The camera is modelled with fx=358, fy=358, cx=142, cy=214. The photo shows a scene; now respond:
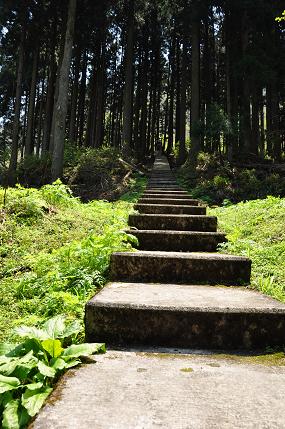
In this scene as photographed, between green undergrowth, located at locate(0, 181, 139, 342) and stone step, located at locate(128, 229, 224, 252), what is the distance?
27cm

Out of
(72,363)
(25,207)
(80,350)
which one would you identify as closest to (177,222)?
(25,207)

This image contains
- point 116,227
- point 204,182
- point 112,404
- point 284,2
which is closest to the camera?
point 112,404

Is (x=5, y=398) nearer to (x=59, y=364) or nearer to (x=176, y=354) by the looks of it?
(x=59, y=364)

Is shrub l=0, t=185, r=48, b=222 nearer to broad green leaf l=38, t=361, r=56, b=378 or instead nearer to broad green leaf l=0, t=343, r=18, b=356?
broad green leaf l=0, t=343, r=18, b=356

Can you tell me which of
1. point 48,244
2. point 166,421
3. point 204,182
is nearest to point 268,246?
point 48,244

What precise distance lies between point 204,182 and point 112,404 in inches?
466

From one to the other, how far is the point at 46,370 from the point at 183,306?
41.7 inches

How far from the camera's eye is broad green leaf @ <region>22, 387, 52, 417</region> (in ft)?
4.98

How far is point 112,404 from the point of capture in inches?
62.7

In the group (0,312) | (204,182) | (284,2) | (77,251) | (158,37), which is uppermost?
(158,37)

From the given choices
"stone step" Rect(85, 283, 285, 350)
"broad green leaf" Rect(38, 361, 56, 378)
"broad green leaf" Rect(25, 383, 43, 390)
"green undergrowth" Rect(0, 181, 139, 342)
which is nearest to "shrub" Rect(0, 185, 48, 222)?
"green undergrowth" Rect(0, 181, 139, 342)

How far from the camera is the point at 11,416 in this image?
4.92 ft

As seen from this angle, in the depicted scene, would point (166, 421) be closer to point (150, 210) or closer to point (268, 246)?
point (268, 246)

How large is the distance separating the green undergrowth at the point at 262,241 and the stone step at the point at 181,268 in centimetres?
22
